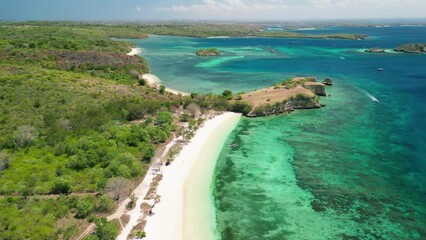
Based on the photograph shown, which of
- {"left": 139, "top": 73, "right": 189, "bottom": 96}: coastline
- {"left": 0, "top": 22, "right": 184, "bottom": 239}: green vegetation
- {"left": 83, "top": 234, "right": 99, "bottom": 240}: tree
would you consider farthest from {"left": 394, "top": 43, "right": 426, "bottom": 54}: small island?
{"left": 83, "top": 234, "right": 99, "bottom": 240}: tree

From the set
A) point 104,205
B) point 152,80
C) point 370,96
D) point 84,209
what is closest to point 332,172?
point 104,205

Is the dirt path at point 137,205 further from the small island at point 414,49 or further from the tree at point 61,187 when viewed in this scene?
the small island at point 414,49

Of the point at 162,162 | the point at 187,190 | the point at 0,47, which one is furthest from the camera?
the point at 0,47

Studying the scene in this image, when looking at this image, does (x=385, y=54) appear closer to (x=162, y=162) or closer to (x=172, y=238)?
(x=162, y=162)

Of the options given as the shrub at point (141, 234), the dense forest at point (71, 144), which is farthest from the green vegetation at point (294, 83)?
the shrub at point (141, 234)

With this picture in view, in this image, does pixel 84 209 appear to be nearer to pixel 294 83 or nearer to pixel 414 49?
pixel 294 83

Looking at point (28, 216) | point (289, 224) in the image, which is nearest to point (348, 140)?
point (289, 224)
